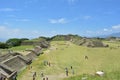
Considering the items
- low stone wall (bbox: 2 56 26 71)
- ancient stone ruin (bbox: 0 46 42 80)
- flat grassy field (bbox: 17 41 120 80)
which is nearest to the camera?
flat grassy field (bbox: 17 41 120 80)

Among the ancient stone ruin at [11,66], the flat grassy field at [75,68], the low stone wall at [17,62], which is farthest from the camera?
the low stone wall at [17,62]

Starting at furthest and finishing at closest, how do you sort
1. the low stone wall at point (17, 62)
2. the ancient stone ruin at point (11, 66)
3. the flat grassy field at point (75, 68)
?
the low stone wall at point (17, 62), the ancient stone ruin at point (11, 66), the flat grassy field at point (75, 68)

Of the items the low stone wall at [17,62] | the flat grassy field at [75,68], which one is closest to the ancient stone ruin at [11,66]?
the low stone wall at [17,62]

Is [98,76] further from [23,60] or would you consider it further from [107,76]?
[23,60]

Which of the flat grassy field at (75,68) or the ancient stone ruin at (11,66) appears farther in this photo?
the ancient stone ruin at (11,66)

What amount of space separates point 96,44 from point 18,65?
71.9 meters

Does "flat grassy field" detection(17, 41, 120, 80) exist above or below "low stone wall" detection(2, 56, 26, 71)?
below

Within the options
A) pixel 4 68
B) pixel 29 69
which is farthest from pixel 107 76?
pixel 29 69

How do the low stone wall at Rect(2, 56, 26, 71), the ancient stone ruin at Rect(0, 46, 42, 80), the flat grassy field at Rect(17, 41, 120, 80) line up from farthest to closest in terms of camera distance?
the low stone wall at Rect(2, 56, 26, 71)
the ancient stone ruin at Rect(0, 46, 42, 80)
the flat grassy field at Rect(17, 41, 120, 80)

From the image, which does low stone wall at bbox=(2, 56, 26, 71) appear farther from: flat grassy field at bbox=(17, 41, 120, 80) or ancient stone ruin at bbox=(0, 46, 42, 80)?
flat grassy field at bbox=(17, 41, 120, 80)

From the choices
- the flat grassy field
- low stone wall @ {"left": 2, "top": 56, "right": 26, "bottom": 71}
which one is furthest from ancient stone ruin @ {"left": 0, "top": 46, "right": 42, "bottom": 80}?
the flat grassy field

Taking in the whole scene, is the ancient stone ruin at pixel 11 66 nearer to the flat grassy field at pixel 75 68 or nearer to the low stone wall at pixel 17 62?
the low stone wall at pixel 17 62

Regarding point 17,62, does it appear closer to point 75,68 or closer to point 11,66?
point 11,66

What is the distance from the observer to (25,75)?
4228cm
